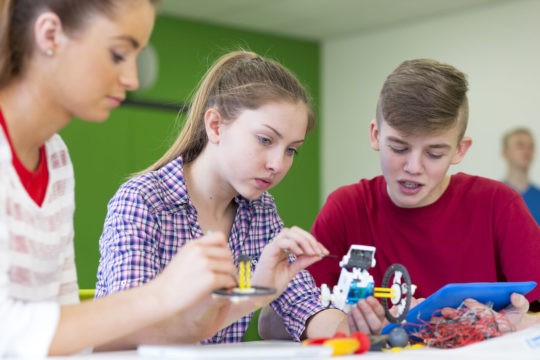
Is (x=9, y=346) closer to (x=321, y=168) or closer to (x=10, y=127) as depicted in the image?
(x=10, y=127)

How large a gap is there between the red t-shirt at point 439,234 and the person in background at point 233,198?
191 millimetres

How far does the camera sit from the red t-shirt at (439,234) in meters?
1.84

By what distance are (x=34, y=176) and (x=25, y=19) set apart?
0.25m

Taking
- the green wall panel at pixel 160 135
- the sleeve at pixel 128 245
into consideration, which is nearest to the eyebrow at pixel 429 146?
the sleeve at pixel 128 245

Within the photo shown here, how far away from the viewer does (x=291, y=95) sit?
1.64 m

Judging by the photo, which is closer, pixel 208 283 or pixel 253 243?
pixel 208 283

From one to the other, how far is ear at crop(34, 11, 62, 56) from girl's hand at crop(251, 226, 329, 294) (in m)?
0.56

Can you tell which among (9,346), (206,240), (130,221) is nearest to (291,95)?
(130,221)

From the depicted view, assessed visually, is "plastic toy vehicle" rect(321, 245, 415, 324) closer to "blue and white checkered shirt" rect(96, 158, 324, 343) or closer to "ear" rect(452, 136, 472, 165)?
"blue and white checkered shirt" rect(96, 158, 324, 343)

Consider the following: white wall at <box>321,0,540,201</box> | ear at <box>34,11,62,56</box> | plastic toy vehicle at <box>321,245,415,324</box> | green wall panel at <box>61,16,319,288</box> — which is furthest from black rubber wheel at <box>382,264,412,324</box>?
white wall at <box>321,0,540,201</box>

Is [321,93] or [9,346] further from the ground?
[321,93]

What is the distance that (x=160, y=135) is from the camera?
596 cm

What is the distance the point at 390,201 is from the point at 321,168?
570 cm

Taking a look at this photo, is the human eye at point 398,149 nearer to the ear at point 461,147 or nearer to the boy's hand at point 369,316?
the ear at point 461,147
